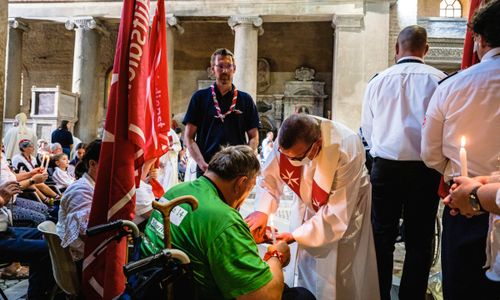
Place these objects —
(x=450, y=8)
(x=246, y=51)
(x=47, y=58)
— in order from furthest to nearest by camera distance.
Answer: (x=47, y=58) < (x=450, y=8) < (x=246, y=51)

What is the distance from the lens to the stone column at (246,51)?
14394mm

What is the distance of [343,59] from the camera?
1415 cm

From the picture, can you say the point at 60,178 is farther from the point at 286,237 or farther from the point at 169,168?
the point at 286,237

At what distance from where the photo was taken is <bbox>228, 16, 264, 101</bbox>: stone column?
14394 mm

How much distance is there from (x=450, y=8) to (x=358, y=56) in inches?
291

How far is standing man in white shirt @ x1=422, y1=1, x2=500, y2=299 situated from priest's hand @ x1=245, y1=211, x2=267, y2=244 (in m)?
1.19

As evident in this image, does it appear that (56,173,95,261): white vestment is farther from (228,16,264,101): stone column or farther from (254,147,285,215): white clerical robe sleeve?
(228,16,264,101): stone column

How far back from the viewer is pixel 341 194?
2797 millimetres

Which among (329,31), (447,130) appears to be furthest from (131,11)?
(329,31)

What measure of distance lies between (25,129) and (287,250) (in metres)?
12.0

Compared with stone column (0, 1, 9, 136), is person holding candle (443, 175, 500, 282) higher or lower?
lower

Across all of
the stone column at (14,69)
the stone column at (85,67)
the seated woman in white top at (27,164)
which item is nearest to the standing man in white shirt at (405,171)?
the seated woman in white top at (27,164)

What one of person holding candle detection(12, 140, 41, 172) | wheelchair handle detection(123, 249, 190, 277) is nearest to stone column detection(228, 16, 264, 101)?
person holding candle detection(12, 140, 41, 172)

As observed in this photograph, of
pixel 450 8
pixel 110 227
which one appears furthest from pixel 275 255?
pixel 450 8
